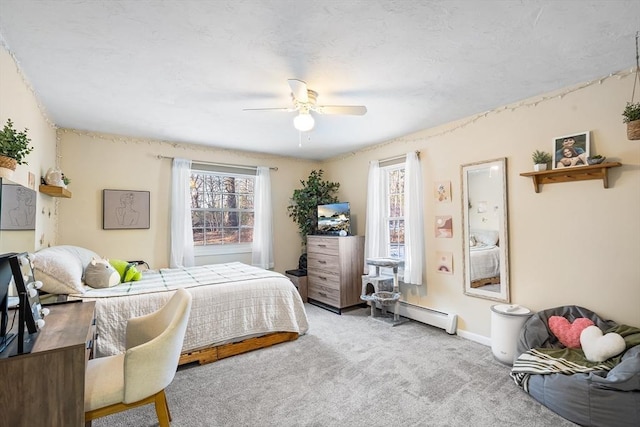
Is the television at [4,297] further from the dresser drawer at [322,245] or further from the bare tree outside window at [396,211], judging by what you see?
the bare tree outside window at [396,211]

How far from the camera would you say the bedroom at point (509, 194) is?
242cm

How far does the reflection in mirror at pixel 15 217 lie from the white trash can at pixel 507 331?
3654 millimetres

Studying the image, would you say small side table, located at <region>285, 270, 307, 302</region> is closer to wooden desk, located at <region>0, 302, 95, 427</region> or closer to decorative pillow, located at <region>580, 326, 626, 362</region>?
decorative pillow, located at <region>580, 326, 626, 362</region>

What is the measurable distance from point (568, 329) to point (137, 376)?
10.2 feet

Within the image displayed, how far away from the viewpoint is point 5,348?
1.30 metres

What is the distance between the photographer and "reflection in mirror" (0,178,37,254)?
1.66 m

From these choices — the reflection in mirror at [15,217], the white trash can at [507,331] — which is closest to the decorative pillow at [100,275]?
the reflection in mirror at [15,217]

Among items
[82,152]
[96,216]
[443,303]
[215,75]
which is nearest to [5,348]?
[215,75]

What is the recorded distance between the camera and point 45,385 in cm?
128

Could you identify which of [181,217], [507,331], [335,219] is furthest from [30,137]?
[507,331]

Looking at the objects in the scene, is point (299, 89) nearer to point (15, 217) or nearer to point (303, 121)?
point (303, 121)

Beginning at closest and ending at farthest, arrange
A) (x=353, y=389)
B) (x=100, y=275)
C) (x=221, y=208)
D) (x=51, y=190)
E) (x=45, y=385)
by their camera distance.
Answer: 1. (x=45, y=385)
2. (x=353, y=389)
3. (x=100, y=275)
4. (x=51, y=190)
5. (x=221, y=208)

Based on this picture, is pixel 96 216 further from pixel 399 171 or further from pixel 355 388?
pixel 399 171

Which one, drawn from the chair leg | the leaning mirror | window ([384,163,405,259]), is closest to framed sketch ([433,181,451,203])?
the leaning mirror
